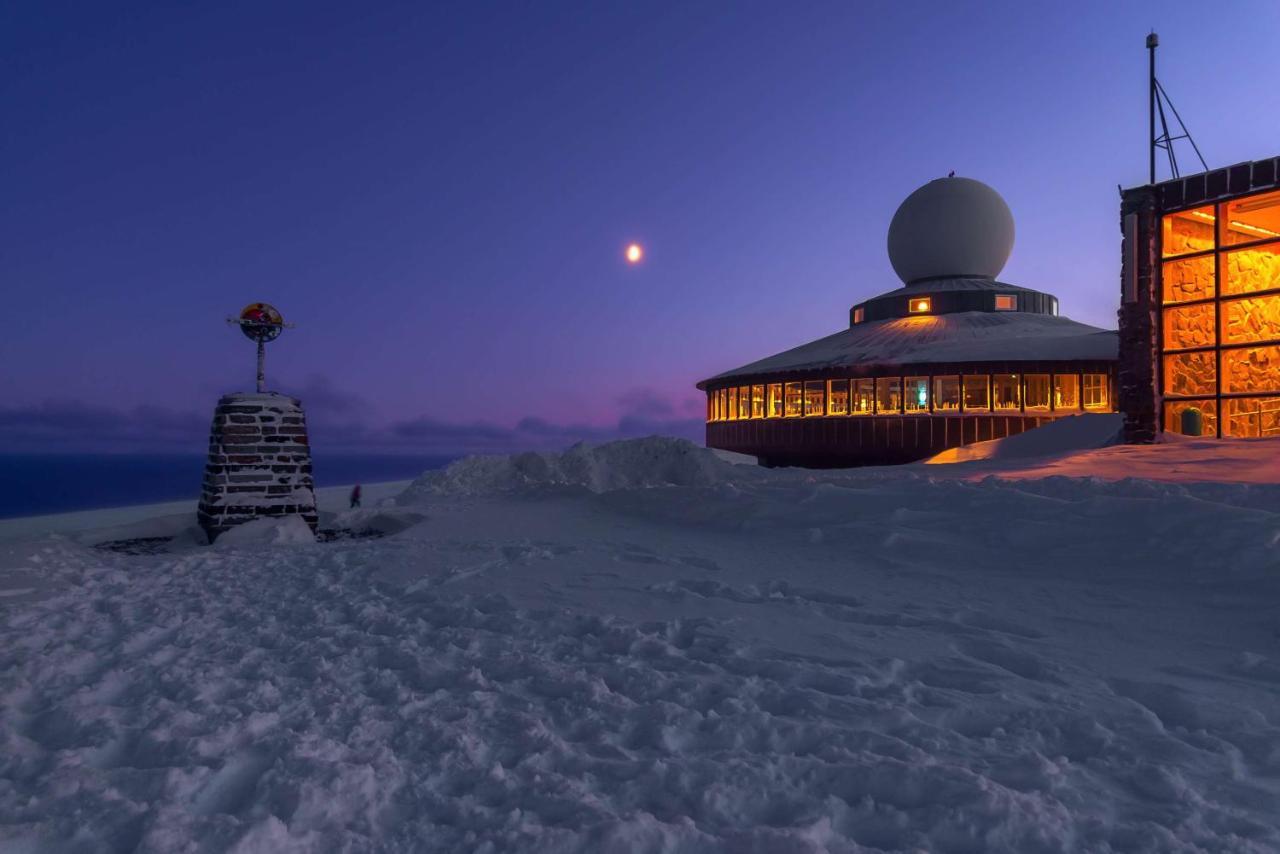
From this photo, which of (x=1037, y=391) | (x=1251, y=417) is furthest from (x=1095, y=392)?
(x=1251, y=417)

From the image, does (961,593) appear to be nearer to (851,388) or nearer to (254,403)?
(254,403)

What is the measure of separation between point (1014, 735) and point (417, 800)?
9.07 feet

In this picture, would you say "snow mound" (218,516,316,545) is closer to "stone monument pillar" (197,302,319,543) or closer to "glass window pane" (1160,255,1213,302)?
"stone monument pillar" (197,302,319,543)

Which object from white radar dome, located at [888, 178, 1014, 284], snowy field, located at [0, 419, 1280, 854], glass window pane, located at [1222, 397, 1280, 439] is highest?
white radar dome, located at [888, 178, 1014, 284]

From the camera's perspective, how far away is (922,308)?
3534 cm

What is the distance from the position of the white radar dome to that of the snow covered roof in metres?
3.59

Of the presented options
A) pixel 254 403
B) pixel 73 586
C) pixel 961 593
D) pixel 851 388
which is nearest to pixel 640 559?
pixel 961 593

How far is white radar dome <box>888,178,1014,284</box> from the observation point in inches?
1414

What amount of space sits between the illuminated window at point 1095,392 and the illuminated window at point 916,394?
18.6 feet

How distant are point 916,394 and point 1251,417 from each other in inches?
561

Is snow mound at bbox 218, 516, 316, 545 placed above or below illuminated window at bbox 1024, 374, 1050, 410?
below

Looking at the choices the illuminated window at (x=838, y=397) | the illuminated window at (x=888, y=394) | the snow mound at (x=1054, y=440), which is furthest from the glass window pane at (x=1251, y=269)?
the illuminated window at (x=838, y=397)

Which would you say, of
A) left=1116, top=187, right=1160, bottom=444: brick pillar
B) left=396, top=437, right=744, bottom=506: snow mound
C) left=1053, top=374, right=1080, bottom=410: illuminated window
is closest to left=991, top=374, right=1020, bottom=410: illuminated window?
left=1053, top=374, right=1080, bottom=410: illuminated window

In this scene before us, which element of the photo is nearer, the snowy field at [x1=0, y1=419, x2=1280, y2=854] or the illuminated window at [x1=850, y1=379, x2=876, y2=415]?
the snowy field at [x1=0, y1=419, x2=1280, y2=854]
